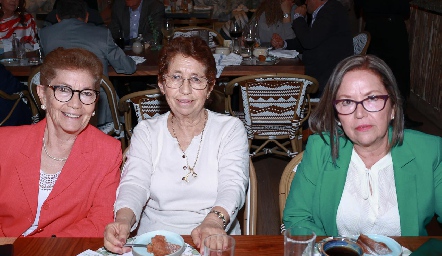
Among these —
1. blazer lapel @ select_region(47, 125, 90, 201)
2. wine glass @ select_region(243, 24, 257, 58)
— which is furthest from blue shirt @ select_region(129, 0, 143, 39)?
blazer lapel @ select_region(47, 125, 90, 201)

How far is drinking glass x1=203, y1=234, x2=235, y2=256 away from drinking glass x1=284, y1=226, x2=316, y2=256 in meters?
0.17

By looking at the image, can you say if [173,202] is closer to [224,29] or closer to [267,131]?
[267,131]

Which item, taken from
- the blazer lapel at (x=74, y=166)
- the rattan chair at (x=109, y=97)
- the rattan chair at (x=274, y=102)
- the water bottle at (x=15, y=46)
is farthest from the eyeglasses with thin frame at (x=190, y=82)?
the water bottle at (x=15, y=46)

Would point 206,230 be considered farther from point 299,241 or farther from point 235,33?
point 235,33

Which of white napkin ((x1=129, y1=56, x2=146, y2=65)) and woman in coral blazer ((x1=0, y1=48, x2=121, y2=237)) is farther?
white napkin ((x1=129, y1=56, x2=146, y2=65))

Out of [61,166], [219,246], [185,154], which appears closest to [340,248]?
[219,246]

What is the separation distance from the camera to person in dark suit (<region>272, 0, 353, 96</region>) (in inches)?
173

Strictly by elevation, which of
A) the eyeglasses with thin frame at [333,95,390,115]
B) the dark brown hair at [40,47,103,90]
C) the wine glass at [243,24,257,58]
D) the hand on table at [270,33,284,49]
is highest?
the dark brown hair at [40,47,103,90]

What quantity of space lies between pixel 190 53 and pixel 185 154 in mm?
408

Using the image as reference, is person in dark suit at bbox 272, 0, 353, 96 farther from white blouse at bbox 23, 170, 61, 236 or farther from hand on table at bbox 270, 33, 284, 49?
white blouse at bbox 23, 170, 61, 236

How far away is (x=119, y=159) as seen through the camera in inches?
83.0

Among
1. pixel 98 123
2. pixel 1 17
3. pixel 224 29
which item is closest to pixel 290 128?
pixel 98 123

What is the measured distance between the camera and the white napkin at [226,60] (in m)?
4.26

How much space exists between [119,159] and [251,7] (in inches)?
289
